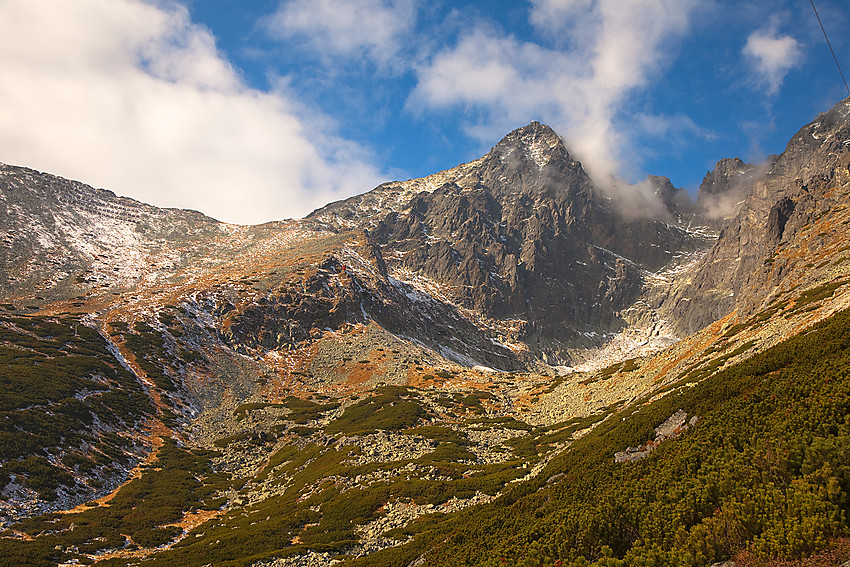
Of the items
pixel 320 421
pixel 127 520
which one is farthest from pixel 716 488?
pixel 320 421

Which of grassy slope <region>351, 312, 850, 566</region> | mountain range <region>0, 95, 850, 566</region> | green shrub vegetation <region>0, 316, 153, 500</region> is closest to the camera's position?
grassy slope <region>351, 312, 850, 566</region>

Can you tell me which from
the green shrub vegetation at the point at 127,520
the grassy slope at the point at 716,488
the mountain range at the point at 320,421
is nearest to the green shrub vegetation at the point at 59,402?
the mountain range at the point at 320,421

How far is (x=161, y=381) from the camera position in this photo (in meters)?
92.7

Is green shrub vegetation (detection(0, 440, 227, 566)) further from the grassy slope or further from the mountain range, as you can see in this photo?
the grassy slope

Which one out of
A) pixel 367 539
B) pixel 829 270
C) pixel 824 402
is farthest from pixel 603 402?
pixel 824 402

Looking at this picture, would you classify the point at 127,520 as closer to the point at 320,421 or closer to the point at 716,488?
the point at 320,421

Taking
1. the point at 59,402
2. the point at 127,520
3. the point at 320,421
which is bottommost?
the point at 127,520

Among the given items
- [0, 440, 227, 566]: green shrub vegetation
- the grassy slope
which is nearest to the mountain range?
the grassy slope

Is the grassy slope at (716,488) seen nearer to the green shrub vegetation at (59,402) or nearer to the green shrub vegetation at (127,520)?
the green shrub vegetation at (127,520)

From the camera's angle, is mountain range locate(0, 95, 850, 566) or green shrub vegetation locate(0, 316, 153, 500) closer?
mountain range locate(0, 95, 850, 566)

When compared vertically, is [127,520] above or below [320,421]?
below

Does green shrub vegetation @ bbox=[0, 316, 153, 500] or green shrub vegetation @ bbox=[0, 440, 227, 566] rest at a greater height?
green shrub vegetation @ bbox=[0, 316, 153, 500]

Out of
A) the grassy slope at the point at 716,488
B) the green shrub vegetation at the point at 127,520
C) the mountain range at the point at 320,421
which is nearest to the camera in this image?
the grassy slope at the point at 716,488

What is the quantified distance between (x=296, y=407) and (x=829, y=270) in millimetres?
88215
